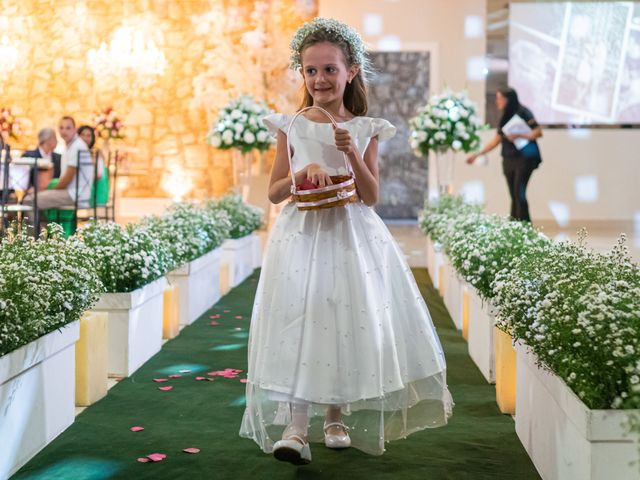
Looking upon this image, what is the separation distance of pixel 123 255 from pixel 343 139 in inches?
74.1

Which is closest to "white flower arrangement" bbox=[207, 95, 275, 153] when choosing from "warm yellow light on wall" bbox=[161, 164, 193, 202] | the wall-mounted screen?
"warm yellow light on wall" bbox=[161, 164, 193, 202]

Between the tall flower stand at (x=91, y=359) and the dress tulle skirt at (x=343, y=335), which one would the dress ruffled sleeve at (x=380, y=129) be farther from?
the tall flower stand at (x=91, y=359)

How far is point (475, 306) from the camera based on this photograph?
15.8 feet

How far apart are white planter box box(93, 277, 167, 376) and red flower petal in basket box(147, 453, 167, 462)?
127 centimetres

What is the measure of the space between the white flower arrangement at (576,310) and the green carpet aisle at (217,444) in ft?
1.33

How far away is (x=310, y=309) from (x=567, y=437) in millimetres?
865

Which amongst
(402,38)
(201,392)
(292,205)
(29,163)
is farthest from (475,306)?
(402,38)

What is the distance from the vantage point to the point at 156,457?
3191mm

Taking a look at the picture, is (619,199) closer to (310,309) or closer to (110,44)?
(110,44)

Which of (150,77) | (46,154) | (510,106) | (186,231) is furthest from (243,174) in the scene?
(186,231)

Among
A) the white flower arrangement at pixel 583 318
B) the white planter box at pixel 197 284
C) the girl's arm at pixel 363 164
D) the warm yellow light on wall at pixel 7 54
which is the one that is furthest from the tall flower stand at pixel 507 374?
the warm yellow light on wall at pixel 7 54

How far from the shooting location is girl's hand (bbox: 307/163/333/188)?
2965mm

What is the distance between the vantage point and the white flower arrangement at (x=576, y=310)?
2.37m

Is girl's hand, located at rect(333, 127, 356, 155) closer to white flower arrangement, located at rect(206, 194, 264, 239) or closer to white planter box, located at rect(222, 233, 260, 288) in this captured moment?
white planter box, located at rect(222, 233, 260, 288)
